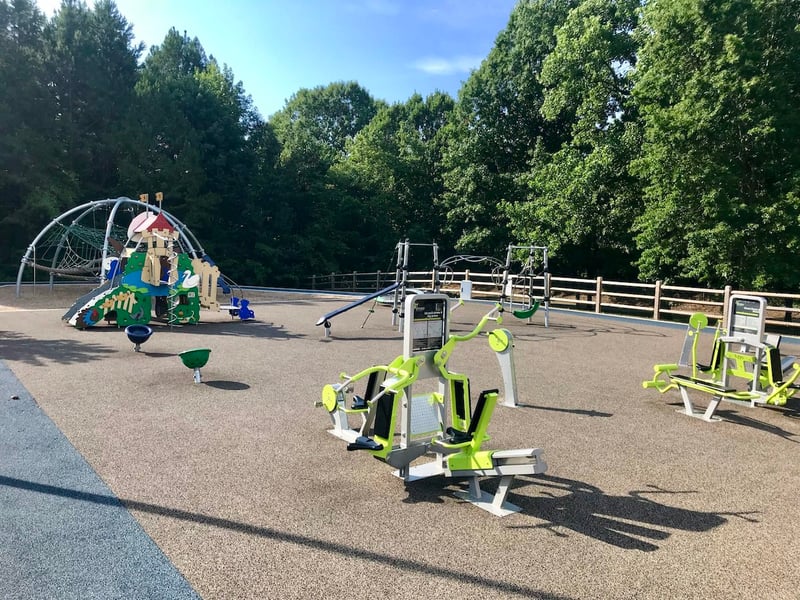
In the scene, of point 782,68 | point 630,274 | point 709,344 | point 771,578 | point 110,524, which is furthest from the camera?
point 630,274

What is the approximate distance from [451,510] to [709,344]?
34.4 ft

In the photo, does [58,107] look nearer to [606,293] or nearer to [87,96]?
[87,96]

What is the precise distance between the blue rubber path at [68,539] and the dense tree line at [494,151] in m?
18.2

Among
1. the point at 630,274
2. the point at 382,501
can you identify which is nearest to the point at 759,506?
the point at 382,501

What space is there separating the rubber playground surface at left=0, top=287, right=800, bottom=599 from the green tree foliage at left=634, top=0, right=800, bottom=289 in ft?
39.4

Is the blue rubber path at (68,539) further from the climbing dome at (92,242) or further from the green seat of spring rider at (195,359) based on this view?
the climbing dome at (92,242)

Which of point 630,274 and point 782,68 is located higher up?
point 782,68

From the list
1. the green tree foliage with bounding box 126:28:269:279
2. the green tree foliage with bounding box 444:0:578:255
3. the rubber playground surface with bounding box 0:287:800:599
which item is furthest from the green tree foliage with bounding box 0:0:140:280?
the rubber playground surface with bounding box 0:287:800:599

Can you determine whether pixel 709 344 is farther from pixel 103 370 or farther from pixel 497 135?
pixel 497 135

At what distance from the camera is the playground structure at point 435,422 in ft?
13.9

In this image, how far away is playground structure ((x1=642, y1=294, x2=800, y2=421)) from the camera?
668 centimetres

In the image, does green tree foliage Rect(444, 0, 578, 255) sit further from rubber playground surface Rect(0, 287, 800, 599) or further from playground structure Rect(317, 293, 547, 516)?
playground structure Rect(317, 293, 547, 516)

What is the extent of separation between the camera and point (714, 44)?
56.8 ft

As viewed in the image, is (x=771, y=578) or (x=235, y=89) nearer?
(x=771, y=578)
